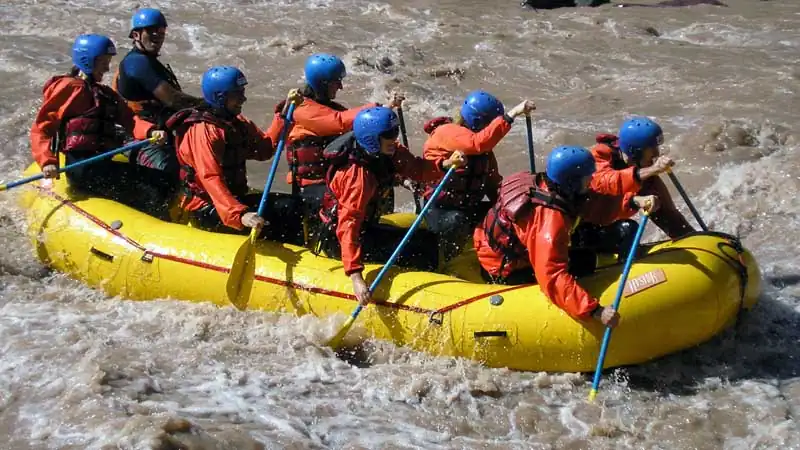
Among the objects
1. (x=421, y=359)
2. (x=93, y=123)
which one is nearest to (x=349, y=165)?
(x=421, y=359)

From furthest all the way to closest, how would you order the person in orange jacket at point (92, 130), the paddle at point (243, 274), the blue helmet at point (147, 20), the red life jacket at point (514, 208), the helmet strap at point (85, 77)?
the blue helmet at point (147, 20) → the helmet strap at point (85, 77) → the person in orange jacket at point (92, 130) → the paddle at point (243, 274) → the red life jacket at point (514, 208)

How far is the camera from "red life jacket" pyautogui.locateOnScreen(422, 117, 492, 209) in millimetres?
6348

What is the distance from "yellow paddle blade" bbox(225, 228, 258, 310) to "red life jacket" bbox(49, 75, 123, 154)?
5.82 feet

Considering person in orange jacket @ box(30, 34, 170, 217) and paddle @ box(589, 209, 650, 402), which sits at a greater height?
person in orange jacket @ box(30, 34, 170, 217)

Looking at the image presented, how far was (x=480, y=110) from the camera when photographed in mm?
6266

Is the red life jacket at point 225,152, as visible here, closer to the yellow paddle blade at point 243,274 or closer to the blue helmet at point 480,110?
the yellow paddle blade at point 243,274

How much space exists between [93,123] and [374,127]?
244 cm

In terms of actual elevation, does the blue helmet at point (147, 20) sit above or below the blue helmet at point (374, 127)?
above

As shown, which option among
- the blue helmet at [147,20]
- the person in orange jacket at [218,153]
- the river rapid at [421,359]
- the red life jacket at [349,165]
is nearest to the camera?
the river rapid at [421,359]

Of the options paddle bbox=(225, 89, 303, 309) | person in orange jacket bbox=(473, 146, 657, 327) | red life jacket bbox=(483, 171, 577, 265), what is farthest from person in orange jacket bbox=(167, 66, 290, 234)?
person in orange jacket bbox=(473, 146, 657, 327)

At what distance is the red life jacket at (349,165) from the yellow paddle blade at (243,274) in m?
0.51

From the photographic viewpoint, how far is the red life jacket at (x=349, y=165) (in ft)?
18.5

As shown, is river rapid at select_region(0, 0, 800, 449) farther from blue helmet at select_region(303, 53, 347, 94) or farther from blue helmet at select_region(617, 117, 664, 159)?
blue helmet at select_region(303, 53, 347, 94)

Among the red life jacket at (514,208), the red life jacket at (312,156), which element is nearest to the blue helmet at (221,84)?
the red life jacket at (312,156)
